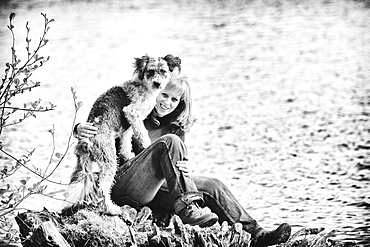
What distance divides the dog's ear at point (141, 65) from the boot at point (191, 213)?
0.47 metres

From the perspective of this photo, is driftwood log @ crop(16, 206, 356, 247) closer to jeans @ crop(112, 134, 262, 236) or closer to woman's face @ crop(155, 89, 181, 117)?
jeans @ crop(112, 134, 262, 236)

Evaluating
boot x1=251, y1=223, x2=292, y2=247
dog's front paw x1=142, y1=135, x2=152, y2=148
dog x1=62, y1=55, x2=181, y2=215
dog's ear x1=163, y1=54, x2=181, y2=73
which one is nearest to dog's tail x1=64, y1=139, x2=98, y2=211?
dog x1=62, y1=55, x2=181, y2=215

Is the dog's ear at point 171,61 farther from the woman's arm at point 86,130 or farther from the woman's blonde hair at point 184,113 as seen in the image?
the woman's arm at point 86,130

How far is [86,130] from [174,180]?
356 millimetres

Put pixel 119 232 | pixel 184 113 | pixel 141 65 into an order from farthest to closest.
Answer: pixel 184 113
pixel 141 65
pixel 119 232

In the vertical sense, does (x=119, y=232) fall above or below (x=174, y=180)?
below

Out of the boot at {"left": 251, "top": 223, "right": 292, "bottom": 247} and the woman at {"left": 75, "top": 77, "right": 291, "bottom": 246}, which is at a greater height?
the woman at {"left": 75, "top": 77, "right": 291, "bottom": 246}

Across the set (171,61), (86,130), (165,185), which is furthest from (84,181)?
(171,61)

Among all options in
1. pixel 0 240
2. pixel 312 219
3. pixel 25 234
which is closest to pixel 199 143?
pixel 312 219

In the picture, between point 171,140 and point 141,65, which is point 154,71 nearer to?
point 141,65

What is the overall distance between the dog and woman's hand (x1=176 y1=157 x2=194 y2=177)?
0.17m

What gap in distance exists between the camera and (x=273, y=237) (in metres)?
2.82

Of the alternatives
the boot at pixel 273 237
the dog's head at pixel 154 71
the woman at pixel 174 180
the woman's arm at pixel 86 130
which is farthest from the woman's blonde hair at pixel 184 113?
the boot at pixel 273 237

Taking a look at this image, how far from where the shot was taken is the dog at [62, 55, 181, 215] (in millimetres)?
2789
